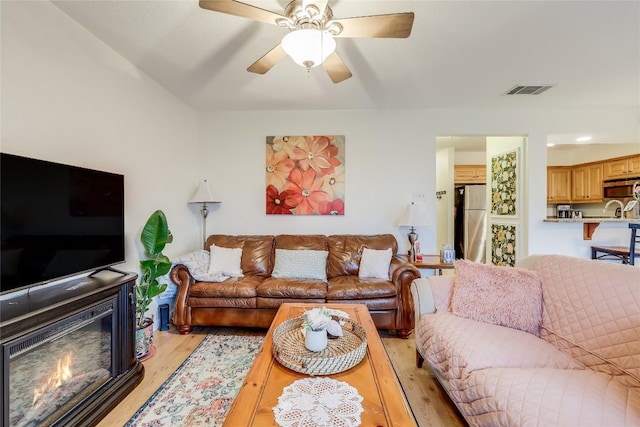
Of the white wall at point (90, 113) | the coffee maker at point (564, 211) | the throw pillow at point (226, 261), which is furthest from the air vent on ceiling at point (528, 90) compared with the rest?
the coffee maker at point (564, 211)

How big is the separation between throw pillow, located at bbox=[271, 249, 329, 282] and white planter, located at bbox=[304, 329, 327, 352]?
4.97 ft

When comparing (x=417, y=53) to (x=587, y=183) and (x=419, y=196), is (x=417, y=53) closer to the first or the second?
(x=419, y=196)

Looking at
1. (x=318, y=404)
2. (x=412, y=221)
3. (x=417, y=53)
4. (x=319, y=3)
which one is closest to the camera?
(x=318, y=404)

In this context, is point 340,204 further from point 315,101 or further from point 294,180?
point 315,101

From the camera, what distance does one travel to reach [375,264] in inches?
119

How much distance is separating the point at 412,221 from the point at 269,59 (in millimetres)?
2312

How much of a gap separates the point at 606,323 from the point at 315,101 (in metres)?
3.15

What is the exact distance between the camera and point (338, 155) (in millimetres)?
3725

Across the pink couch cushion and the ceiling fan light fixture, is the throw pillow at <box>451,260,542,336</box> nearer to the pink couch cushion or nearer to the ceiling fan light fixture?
the pink couch cushion

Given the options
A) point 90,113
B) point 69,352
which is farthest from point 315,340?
point 90,113

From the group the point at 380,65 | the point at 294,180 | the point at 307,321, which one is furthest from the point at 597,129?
the point at 307,321

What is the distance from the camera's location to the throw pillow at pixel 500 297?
180 cm

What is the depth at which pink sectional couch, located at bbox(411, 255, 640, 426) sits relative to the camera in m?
1.14

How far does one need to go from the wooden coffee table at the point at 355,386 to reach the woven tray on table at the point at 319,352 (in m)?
0.03
